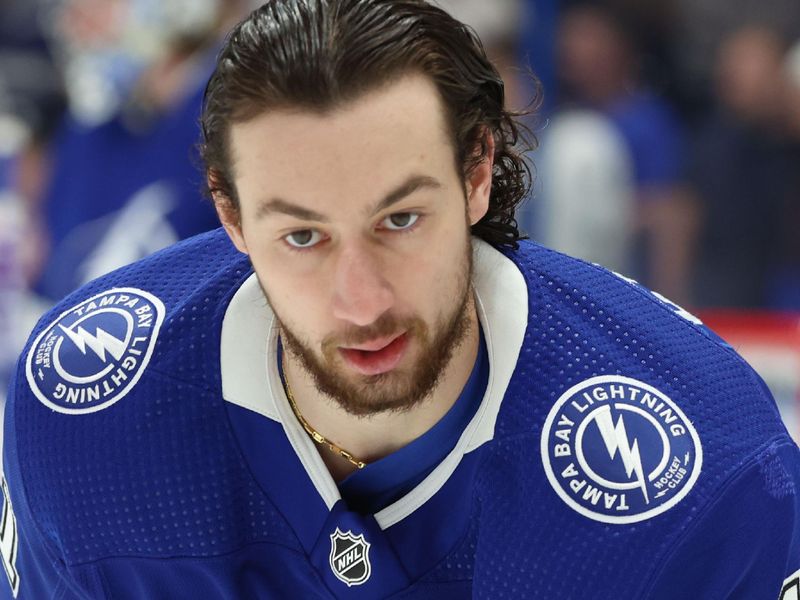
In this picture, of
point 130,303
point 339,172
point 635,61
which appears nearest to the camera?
point 339,172

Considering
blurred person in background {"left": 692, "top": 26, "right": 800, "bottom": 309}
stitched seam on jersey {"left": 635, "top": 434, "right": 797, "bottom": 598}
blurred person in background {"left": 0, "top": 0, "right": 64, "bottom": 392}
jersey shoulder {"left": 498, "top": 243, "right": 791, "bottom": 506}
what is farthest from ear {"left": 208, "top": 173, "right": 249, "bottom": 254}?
blurred person in background {"left": 692, "top": 26, "right": 800, "bottom": 309}

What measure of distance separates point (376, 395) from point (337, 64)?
1.37ft

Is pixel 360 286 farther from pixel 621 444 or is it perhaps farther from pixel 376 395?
pixel 621 444

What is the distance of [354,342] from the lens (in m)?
1.79

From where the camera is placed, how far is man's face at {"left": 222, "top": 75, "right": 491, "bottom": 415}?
5.67ft

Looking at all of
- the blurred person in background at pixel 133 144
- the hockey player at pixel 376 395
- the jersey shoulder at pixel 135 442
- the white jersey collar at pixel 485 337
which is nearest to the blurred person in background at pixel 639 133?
the blurred person in background at pixel 133 144

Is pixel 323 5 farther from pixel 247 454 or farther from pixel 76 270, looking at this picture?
pixel 76 270

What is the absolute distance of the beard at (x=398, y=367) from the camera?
1817 millimetres

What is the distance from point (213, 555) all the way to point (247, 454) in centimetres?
14

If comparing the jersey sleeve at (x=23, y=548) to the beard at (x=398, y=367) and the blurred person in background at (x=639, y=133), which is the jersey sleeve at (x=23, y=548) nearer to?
the beard at (x=398, y=367)

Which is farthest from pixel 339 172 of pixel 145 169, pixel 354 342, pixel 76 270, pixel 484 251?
pixel 76 270

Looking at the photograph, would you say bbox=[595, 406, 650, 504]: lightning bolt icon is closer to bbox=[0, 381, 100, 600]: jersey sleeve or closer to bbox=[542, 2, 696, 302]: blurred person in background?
bbox=[0, 381, 100, 600]: jersey sleeve

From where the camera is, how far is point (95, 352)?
2.04m

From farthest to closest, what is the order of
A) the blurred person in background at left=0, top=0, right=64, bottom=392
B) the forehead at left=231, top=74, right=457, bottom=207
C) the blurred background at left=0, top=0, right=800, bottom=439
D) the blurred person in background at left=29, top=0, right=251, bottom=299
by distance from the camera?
the blurred person in background at left=0, top=0, right=64, bottom=392, the blurred background at left=0, top=0, right=800, bottom=439, the blurred person in background at left=29, top=0, right=251, bottom=299, the forehead at left=231, top=74, right=457, bottom=207
